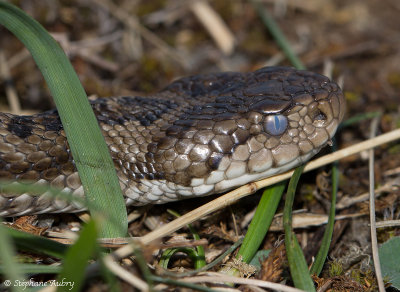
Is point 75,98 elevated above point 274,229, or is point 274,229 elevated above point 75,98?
point 75,98

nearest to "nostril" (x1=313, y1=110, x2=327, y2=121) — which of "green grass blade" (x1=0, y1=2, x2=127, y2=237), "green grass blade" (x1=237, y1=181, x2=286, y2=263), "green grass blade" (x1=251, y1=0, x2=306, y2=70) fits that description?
"green grass blade" (x1=237, y1=181, x2=286, y2=263)

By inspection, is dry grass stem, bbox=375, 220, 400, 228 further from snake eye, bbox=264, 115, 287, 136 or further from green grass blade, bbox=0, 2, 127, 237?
green grass blade, bbox=0, 2, 127, 237

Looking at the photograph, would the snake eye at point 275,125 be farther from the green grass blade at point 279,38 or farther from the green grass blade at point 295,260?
the green grass blade at point 279,38

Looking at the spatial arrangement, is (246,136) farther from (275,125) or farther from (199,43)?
(199,43)

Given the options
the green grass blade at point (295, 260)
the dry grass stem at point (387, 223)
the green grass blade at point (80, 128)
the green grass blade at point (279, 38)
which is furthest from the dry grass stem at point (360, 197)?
the green grass blade at point (80, 128)

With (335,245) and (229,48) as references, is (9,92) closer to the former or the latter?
(229,48)

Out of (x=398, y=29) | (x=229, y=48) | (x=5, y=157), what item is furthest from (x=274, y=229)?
(x=398, y=29)
